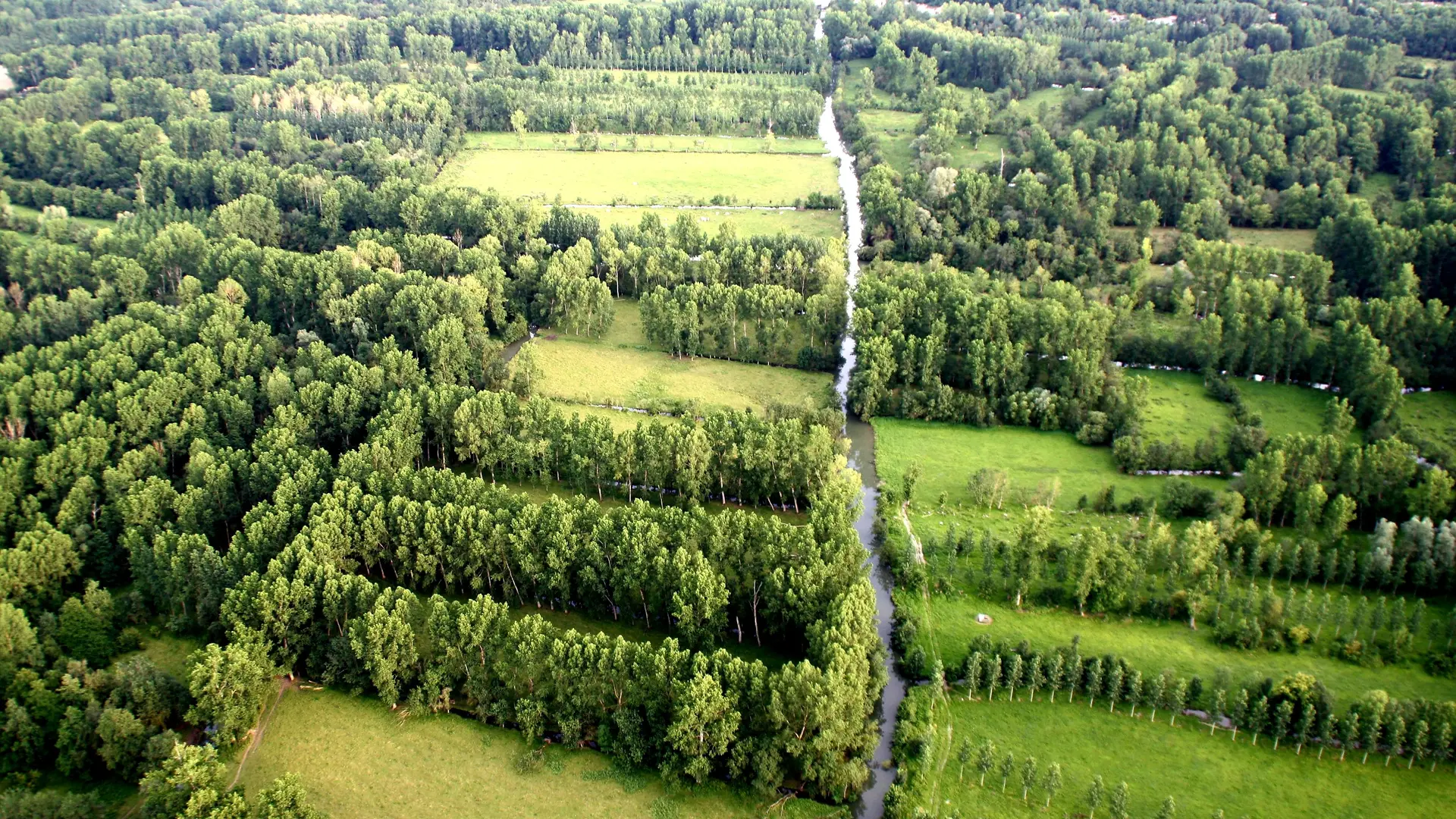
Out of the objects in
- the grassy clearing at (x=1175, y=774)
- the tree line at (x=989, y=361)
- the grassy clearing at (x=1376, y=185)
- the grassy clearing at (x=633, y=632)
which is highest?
the grassy clearing at (x=1376, y=185)

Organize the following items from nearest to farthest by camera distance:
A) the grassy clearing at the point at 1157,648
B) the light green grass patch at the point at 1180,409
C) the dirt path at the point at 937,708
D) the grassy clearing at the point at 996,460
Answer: the dirt path at the point at 937,708 < the grassy clearing at the point at 1157,648 < the grassy clearing at the point at 996,460 < the light green grass patch at the point at 1180,409

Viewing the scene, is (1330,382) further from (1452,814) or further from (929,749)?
(929,749)

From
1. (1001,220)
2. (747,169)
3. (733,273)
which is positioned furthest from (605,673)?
(747,169)

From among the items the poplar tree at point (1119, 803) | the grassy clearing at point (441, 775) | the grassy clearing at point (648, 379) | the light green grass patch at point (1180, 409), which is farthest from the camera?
the grassy clearing at point (648, 379)

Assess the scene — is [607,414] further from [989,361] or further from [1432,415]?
[1432,415]

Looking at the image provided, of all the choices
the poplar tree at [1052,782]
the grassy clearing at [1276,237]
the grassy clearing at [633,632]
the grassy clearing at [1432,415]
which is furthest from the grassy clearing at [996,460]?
the grassy clearing at [1276,237]

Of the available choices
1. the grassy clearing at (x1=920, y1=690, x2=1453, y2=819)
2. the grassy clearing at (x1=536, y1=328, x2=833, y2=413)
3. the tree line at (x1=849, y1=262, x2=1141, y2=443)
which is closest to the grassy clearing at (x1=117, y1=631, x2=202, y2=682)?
the grassy clearing at (x1=536, y1=328, x2=833, y2=413)

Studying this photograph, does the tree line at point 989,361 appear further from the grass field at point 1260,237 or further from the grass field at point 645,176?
the grass field at point 645,176
